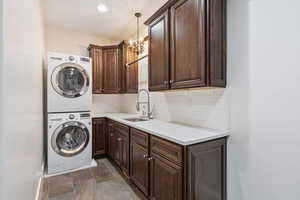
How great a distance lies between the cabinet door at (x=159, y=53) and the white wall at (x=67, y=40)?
7.44 ft

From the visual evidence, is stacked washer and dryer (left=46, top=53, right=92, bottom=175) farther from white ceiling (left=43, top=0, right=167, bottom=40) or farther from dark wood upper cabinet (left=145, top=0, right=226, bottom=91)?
dark wood upper cabinet (left=145, top=0, right=226, bottom=91)

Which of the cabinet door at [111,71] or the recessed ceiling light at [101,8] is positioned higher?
the recessed ceiling light at [101,8]

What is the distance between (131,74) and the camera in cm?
335

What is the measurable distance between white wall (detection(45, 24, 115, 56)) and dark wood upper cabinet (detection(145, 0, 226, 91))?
2598 mm

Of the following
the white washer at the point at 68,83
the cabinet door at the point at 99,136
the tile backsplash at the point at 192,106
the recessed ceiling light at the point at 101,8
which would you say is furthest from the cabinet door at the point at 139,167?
the recessed ceiling light at the point at 101,8

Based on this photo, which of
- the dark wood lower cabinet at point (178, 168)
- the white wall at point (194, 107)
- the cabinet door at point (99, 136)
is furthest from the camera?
the cabinet door at point (99, 136)

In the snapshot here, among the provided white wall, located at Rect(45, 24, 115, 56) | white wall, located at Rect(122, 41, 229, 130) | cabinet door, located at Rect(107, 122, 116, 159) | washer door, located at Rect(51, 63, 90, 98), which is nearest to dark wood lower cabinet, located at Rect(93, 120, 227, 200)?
white wall, located at Rect(122, 41, 229, 130)

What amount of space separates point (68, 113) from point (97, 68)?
1281mm

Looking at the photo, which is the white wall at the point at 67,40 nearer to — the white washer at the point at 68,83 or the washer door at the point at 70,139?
the white washer at the point at 68,83

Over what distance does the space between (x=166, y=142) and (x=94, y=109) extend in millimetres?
2919

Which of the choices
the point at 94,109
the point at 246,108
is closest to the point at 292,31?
the point at 246,108

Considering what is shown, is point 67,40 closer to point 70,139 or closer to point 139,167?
point 70,139

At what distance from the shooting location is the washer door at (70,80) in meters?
2.61

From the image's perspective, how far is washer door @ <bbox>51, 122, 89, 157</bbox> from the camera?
2569 mm
